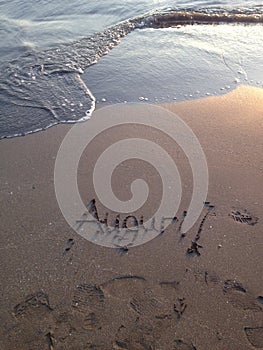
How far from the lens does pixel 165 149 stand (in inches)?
145

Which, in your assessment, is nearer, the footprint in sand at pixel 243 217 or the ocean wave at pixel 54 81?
the footprint in sand at pixel 243 217

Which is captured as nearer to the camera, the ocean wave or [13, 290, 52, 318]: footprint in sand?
[13, 290, 52, 318]: footprint in sand

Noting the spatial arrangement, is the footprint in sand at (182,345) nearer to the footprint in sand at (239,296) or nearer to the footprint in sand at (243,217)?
the footprint in sand at (239,296)

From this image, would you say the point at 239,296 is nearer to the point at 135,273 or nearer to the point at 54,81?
the point at 135,273

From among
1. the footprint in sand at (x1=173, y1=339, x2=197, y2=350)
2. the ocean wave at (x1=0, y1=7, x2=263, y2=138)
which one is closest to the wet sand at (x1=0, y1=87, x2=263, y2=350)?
the footprint in sand at (x1=173, y1=339, x2=197, y2=350)

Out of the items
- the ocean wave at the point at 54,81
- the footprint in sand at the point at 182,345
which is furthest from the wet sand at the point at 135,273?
the ocean wave at the point at 54,81

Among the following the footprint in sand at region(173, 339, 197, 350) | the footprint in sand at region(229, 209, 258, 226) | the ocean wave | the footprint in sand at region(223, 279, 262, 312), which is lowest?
the footprint in sand at region(173, 339, 197, 350)

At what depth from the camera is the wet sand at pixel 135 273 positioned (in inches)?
89.0

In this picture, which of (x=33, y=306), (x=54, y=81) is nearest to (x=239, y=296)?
(x=33, y=306)

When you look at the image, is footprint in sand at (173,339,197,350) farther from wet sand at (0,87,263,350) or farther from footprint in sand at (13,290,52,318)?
footprint in sand at (13,290,52,318)

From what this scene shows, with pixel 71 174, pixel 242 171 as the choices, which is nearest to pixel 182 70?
pixel 242 171

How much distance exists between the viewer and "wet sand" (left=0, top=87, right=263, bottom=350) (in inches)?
89.0

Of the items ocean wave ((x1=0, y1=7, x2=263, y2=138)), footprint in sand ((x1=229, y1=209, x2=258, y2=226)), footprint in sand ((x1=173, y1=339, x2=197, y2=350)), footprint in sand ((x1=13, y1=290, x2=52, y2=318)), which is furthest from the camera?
ocean wave ((x1=0, y1=7, x2=263, y2=138))

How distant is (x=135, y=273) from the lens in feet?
8.53
